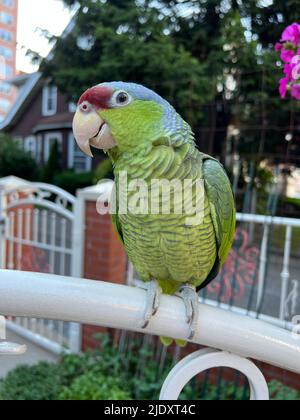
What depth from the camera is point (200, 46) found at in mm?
5086

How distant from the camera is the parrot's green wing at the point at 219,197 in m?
0.79

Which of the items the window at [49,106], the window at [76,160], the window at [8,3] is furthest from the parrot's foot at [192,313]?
the window at [49,106]

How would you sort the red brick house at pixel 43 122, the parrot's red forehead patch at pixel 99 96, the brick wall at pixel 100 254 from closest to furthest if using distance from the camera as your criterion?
1. the parrot's red forehead patch at pixel 99 96
2. the brick wall at pixel 100 254
3. the red brick house at pixel 43 122

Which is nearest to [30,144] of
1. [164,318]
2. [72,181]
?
[72,181]

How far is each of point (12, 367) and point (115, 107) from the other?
5.81 feet

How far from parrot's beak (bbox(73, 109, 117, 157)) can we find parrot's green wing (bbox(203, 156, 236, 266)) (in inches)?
8.8

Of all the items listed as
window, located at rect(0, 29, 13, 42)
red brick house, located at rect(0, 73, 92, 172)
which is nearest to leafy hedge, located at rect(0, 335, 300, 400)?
window, located at rect(0, 29, 13, 42)

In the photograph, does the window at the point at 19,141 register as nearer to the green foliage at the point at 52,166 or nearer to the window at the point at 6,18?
the green foliage at the point at 52,166

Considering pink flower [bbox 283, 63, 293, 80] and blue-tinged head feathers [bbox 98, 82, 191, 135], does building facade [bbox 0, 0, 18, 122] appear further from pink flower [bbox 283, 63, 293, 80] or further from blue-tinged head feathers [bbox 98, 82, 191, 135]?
pink flower [bbox 283, 63, 293, 80]

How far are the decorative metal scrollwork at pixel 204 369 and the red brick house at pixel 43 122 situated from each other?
9.64 metres

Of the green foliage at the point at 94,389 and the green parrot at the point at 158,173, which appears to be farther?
the green foliage at the point at 94,389

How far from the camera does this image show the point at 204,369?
1.98 ft

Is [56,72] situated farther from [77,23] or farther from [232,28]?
[232,28]

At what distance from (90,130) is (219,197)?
31 centimetres
